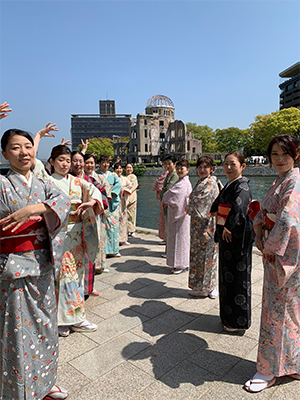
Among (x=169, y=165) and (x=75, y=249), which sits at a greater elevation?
(x=169, y=165)

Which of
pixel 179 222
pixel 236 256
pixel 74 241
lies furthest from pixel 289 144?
pixel 179 222

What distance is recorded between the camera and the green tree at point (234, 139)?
5794cm

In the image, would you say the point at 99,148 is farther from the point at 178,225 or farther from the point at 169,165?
the point at 178,225

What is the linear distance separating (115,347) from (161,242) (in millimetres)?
4195

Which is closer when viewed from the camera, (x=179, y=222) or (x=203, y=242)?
(x=203, y=242)

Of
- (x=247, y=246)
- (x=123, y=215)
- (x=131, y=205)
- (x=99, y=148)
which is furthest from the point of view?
(x=99, y=148)

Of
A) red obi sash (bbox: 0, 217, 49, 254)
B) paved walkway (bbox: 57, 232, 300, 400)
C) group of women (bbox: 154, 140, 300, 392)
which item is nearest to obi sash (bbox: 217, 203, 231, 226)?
group of women (bbox: 154, 140, 300, 392)

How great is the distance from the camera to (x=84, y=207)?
10.1 feet

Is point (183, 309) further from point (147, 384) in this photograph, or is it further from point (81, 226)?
point (81, 226)

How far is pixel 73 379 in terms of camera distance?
2.33m

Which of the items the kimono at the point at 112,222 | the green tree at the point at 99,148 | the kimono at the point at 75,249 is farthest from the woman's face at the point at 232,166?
the green tree at the point at 99,148

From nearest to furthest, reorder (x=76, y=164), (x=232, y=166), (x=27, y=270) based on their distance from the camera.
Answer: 1. (x=27, y=270)
2. (x=232, y=166)
3. (x=76, y=164)

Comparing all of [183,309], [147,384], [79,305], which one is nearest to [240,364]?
[147,384]

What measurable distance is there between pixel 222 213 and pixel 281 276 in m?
1.16
